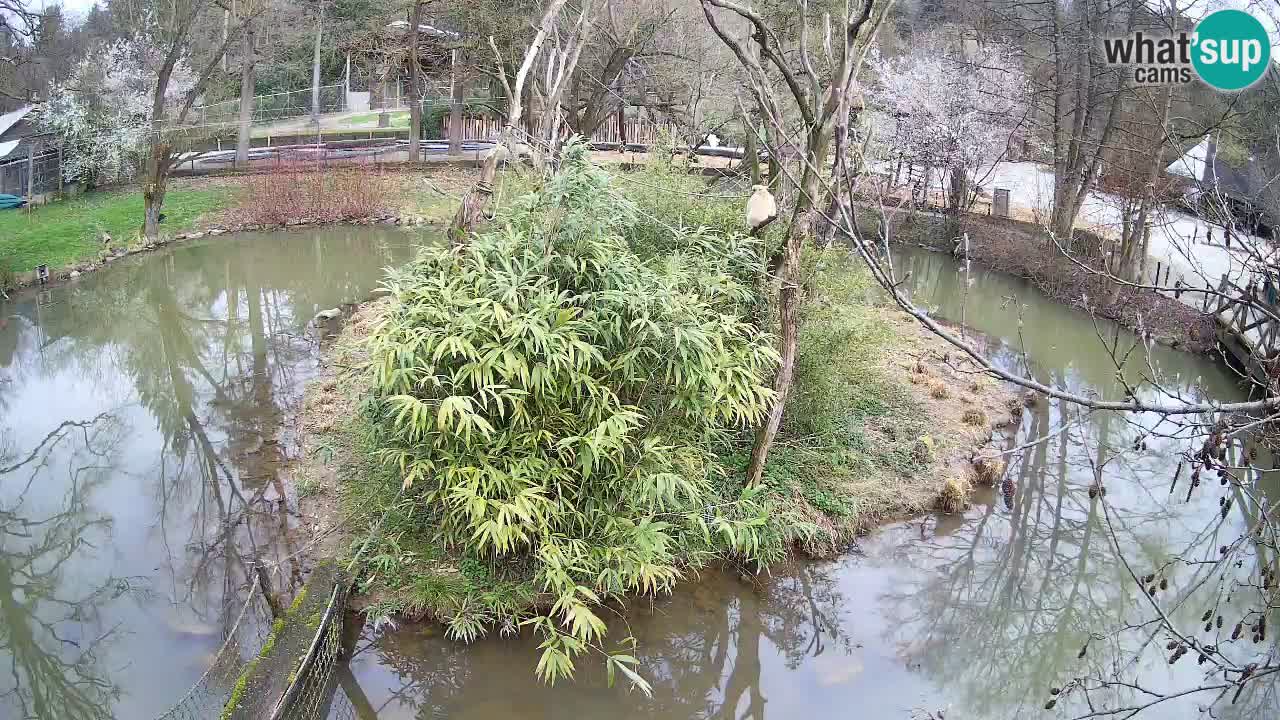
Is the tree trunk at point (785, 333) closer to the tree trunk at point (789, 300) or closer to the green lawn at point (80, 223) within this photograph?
the tree trunk at point (789, 300)

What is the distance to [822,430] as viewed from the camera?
21.7 ft

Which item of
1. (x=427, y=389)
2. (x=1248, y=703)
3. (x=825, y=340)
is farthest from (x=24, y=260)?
(x=1248, y=703)

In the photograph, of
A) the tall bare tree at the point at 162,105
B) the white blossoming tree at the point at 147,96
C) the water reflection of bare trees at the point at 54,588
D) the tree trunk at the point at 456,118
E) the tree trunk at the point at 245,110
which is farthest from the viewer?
the tree trunk at the point at 456,118

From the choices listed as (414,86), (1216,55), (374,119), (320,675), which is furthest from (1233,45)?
(374,119)

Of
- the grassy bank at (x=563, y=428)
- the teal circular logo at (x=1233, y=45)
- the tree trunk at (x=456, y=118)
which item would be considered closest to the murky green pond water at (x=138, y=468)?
the grassy bank at (x=563, y=428)

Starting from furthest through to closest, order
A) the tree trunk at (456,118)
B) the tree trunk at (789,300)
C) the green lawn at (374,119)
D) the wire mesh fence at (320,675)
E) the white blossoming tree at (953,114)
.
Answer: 1. the green lawn at (374,119)
2. the tree trunk at (456,118)
3. the white blossoming tree at (953,114)
4. the tree trunk at (789,300)
5. the wire mesh fence at (320,675)

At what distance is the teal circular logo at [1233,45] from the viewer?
5.93m

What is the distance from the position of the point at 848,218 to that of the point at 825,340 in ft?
14.8

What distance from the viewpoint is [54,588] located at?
550 cm

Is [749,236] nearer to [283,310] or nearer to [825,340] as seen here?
[825,340]

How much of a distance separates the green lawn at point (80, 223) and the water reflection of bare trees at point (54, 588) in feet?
16.9

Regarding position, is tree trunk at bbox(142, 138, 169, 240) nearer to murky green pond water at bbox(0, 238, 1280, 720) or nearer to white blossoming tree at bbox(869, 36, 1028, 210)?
murky green pond water at bbox(0, 238, 1280, 720)

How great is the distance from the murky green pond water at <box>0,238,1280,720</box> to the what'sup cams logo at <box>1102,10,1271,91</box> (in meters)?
2.74

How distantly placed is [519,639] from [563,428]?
3.81ft
